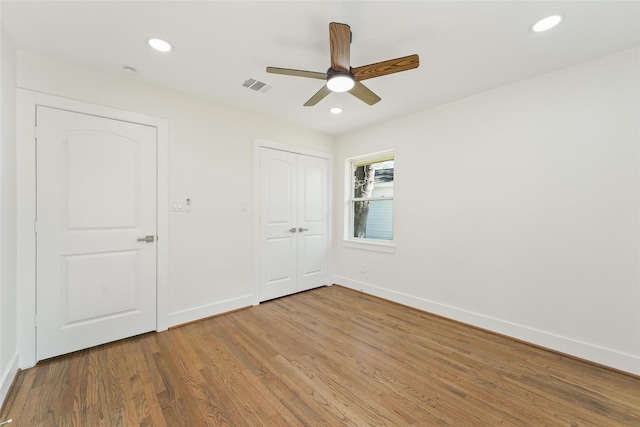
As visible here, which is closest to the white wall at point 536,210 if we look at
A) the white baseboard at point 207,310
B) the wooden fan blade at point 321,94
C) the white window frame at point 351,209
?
the white window frame at point 351,209

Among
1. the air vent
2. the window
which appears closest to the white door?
the air vent

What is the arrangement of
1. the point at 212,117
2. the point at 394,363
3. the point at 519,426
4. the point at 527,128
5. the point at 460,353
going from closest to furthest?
the point at 519,426
the point at 394,363
the point at 460,353
the point at 527,128
the point at 212,117

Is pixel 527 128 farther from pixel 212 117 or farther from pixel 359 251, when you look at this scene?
pixel 212 117

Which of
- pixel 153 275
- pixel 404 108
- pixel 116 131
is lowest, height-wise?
pixel 153 275

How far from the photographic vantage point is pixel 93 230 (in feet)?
7.76

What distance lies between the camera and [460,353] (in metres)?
2.32

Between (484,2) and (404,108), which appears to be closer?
(484,2)

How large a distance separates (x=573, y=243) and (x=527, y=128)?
1.13 meters

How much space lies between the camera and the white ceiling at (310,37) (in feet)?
5.38

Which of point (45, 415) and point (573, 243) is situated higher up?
point (573, 243)

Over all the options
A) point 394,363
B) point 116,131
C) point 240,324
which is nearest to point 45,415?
point 240,324

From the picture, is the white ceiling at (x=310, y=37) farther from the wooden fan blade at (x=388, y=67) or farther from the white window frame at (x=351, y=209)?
the white window frame at (x=351, y=209)

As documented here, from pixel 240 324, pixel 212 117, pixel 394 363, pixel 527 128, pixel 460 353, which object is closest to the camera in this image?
pixel 394 363

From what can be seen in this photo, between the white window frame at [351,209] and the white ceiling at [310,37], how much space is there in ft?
4.51
